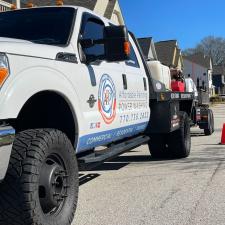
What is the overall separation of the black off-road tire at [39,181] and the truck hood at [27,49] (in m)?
0.66

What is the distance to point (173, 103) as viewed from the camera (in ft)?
28.5

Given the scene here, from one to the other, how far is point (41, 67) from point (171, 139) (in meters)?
5.45

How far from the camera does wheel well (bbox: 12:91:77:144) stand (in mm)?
4758

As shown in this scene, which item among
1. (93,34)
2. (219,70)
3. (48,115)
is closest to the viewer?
(48,115)

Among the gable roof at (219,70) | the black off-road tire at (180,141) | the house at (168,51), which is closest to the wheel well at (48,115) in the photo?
the black off-road tire at (180,141)

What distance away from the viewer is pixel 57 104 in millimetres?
4875

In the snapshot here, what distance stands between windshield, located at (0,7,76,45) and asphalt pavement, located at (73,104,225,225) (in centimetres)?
191

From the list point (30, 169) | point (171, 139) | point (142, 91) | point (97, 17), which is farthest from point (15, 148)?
point (171, 139)

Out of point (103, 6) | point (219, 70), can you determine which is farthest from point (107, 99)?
point (219, 70)

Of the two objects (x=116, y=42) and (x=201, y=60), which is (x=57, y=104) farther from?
(x=201, y=60)

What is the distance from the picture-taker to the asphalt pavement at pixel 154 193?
5.19 metres

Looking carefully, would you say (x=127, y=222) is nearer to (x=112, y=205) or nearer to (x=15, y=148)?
(x=112, y=205)

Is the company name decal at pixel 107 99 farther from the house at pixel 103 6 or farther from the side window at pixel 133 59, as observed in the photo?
the house at pixel 103 6

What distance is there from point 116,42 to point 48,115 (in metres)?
1.01
